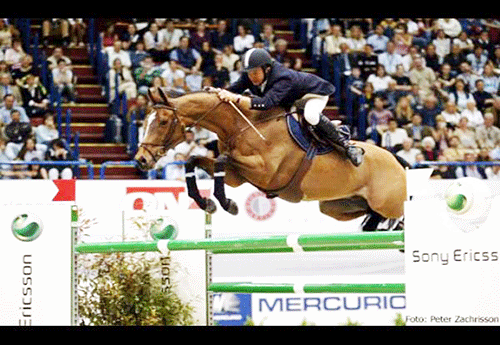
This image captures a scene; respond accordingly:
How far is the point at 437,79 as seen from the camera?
56.1 ft

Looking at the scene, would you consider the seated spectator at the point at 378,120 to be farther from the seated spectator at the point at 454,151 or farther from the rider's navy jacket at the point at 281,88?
the rider's navy jacket at the point at 281,88

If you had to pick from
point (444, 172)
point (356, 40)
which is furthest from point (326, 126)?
point (356, 40)

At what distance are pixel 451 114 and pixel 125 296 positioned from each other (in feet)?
32.5

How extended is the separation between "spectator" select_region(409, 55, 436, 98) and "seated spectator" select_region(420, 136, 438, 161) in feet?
4.46

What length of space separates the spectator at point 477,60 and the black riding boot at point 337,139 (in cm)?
880

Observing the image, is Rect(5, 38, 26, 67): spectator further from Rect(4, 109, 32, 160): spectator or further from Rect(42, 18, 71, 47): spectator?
Rect(4, 109, 32, 160): spectator

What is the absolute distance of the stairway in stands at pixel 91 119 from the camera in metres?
15.5

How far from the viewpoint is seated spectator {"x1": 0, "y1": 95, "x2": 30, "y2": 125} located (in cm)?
1487

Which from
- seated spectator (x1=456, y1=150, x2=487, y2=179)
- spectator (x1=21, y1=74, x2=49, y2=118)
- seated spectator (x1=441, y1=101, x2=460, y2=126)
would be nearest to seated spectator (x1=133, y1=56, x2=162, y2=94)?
spectator (x1=21, y1=74, x2=49, y2=118)

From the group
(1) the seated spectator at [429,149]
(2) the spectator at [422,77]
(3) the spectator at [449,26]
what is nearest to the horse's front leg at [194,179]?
(1) the seated spectator at [429,149]

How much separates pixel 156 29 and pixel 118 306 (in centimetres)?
1007

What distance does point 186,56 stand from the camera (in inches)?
653

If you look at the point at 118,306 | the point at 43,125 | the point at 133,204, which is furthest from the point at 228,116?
the point at 43,125
